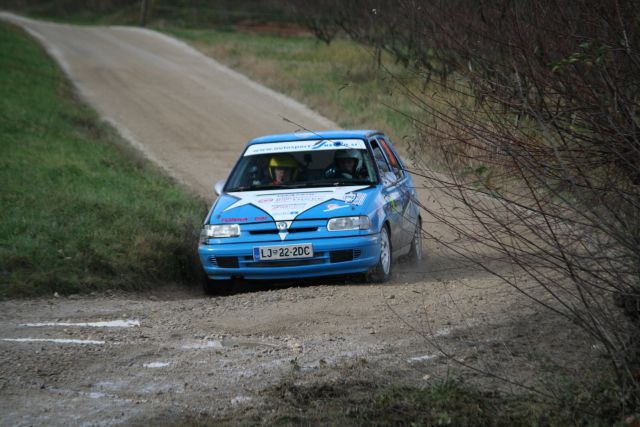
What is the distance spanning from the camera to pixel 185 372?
6203mm

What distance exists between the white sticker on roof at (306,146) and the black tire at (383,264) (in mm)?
1219

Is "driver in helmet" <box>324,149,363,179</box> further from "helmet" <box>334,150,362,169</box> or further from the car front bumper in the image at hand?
the car front bumper

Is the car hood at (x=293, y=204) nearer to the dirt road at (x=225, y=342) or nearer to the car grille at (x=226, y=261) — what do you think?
the car grille at (x=226, y=261)

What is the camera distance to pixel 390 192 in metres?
10.4

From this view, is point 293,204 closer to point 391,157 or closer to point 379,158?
point 379,158

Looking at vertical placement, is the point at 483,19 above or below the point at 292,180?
above

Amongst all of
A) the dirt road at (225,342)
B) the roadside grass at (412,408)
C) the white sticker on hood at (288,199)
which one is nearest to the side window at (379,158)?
the white sticker on hood at (288,199)

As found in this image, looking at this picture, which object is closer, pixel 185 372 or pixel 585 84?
pixel 585 84

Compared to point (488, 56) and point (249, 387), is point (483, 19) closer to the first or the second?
point (488, 56)

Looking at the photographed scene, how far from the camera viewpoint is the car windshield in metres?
10.4

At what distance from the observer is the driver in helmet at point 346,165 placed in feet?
34.3

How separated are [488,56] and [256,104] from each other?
20124 mm

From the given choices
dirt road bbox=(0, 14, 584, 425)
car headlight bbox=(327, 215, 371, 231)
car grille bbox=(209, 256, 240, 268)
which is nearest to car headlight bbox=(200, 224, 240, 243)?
car grille bbox=(209, 256, 240, 268)

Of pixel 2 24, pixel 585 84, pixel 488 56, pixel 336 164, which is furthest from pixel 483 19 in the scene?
pixel 2 24
